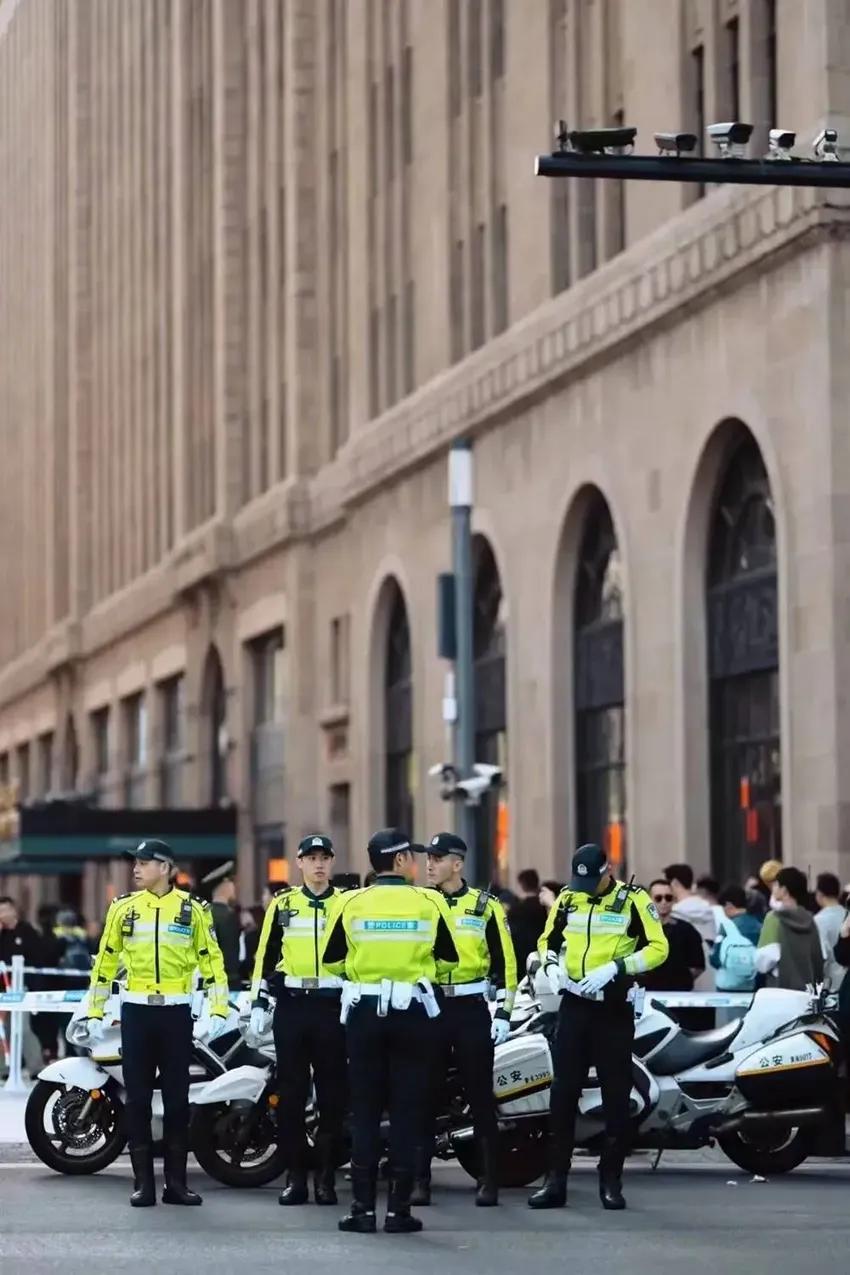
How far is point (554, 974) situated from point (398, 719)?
27143 mm

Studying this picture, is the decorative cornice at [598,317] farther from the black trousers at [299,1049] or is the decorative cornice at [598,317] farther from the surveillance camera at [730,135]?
the black trousers at [299,1049]

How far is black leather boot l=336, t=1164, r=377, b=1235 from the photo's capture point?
1266cm

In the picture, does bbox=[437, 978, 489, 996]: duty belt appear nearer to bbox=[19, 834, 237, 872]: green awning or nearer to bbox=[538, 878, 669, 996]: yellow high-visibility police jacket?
bbox=[538, 878, 669, 996]: yellow high-visibility police jacket

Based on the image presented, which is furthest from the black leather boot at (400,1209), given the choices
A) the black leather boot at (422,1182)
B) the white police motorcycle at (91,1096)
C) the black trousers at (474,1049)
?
the white police motorcycle at (91,1096)

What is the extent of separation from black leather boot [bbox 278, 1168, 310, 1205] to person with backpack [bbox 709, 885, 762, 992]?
544cm

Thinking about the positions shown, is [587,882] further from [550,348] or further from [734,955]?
[550,348]

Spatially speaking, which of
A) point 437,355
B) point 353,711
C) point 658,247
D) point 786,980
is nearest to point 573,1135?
point 786,980

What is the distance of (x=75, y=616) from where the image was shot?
7019 centimetres

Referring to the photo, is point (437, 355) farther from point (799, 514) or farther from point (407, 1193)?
point (407, 1193)

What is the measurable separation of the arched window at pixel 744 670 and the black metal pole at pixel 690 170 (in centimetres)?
1143

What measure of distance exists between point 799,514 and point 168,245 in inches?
1431

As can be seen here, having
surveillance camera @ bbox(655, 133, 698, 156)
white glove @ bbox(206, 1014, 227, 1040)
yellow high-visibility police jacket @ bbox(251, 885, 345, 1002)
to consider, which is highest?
surveillance camera @ bbox(655, 133, 698, 156)

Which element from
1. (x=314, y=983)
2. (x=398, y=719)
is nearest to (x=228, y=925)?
(x=314, y=983)

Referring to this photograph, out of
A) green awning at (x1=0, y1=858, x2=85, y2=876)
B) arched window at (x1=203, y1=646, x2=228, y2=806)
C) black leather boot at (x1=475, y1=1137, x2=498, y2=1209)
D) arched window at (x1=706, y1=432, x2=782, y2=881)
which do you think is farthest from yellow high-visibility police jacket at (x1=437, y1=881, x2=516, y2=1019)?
arched window at (x1=203, y1=646, x2=228, y2=806)
